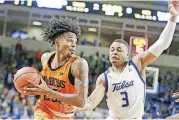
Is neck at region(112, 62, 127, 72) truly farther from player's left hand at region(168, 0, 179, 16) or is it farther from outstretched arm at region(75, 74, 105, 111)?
player's left hand at region(168, 0, 179, 16)

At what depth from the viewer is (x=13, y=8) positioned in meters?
14.9

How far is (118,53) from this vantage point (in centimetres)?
422

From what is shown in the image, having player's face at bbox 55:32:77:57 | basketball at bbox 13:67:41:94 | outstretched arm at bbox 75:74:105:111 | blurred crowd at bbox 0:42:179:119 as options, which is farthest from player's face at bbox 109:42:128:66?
blurred crowd at bbox 0:42:179:119

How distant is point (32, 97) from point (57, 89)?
8.04 m

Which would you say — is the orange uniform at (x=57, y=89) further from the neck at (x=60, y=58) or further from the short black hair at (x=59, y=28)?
the short black hair at (x=59, y=28)

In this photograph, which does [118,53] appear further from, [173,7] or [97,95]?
[173,7]

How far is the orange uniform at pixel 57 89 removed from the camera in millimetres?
3639

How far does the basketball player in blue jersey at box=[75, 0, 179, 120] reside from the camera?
162 inches

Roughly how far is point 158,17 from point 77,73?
11.8 metres

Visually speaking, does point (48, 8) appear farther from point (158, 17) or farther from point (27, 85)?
point (27, 85)

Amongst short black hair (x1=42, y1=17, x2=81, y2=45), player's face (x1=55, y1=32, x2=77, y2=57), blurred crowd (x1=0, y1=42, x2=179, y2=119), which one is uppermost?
short black hair (x1=42, y1=17, x2=81, y2=45)

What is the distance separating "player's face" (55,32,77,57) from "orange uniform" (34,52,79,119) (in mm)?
84

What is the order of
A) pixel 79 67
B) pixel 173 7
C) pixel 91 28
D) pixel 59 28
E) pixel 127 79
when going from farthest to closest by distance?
1. pixel 91 28
2. pixel 127 79
3. pixel 173 7
4. pixel 59 28
5. pixel 79 67

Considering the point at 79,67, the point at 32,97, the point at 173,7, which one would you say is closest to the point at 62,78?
the point at 79,67
